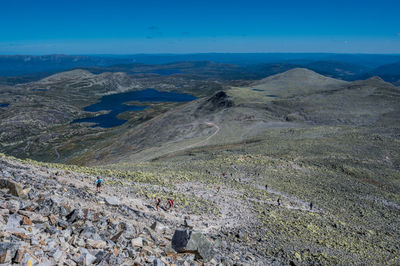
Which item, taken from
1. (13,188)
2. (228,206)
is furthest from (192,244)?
(228,206)

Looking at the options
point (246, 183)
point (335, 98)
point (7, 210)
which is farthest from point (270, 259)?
point (335, 98)

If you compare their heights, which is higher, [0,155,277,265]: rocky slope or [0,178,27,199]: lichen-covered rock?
[0,178,27,199]: lichen-covered rock

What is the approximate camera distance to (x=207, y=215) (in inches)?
908

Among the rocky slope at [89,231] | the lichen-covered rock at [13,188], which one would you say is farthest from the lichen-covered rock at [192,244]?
the lichen-covered rock at [13,188]

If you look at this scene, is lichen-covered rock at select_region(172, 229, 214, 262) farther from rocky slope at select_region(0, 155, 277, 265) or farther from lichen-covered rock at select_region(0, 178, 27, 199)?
lichen-covered rock at select_region(0, 178, 27, 199)

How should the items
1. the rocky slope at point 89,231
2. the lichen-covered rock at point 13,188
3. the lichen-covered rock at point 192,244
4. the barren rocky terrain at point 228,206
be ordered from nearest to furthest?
the rocky slope at point 89,231 < the barren rocky terrain at point 228,206 < the lichen-covered rock at point 192,244 < the lichen-covered rock at point 13,188

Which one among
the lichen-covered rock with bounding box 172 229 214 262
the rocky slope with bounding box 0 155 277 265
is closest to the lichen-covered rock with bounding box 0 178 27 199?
the rocky slope with bounding box 0 155 277 265

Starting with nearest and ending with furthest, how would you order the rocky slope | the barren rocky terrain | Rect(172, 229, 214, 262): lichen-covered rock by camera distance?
the rocky slope < the barren rocky terrain < Rect(172, 229, 214, 262): lichen-covered rock

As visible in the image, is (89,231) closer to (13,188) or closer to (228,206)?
(13,188)

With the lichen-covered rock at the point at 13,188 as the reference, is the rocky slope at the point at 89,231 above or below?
below

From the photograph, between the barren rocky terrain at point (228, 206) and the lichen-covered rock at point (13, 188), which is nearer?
the barren rocky terrain at point (228, 206)

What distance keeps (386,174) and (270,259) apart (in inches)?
1561

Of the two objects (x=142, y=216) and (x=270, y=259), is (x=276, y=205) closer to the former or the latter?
(x=270, y=259)

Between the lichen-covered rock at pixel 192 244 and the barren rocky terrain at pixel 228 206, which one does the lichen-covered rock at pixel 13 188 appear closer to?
the barren rocky terrain at pixel 228 206
